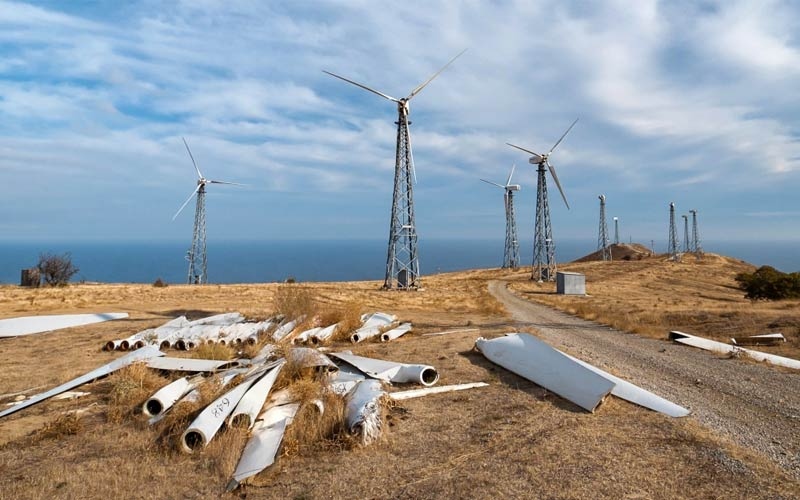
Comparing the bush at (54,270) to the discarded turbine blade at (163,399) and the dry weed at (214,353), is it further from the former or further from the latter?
the discarded turbine blade at (163,399)

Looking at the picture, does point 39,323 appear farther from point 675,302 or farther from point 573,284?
point 675,302

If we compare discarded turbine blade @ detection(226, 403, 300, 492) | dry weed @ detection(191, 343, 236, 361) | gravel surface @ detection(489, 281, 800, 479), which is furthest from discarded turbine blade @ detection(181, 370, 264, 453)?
gravel surface @ detection(489, 281, 800, 479)

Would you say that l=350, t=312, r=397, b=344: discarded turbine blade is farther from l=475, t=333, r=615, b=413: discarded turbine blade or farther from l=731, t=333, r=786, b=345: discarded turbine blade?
l=731, t=333, r=786, b=345: discarded turbine blade

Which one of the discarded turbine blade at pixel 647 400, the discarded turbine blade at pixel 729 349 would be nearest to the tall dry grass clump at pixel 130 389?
the discarded turbine blade at pixel 647 400

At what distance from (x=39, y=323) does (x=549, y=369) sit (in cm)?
1782

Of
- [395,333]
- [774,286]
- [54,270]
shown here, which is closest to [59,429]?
[395,333]

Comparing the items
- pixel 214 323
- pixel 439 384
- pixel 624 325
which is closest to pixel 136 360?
pixel 214 323

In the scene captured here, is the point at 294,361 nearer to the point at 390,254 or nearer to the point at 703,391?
the point at 703,391

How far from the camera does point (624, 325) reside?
19156 millimetres

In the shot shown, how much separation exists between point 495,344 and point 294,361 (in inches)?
200

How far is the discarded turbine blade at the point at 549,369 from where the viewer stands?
8.35 meters

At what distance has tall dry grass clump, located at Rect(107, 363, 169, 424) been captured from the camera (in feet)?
26.4

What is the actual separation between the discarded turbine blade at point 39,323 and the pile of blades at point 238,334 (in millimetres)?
4831

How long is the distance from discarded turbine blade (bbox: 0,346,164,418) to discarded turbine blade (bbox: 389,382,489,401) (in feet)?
19.4
